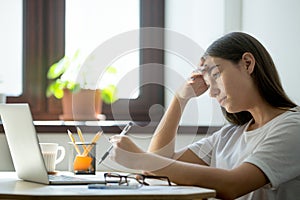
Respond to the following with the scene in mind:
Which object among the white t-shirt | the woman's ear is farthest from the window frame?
the woman's ear

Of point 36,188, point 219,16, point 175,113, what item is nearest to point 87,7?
point 219,16

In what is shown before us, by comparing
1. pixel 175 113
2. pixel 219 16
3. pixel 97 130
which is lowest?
pixel 97 130

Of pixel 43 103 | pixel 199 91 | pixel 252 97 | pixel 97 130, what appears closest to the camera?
pixel 252 97

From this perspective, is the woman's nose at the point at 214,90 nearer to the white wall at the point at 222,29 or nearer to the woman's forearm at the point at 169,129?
the woman's forearm at the point at 169,129

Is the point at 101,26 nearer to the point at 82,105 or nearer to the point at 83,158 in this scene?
the point at 82,105

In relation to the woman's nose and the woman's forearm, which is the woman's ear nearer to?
the woman's nose

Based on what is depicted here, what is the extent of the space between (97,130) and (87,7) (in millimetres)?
711

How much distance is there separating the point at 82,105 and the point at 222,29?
2.30ft

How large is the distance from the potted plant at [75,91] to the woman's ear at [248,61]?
104 cm

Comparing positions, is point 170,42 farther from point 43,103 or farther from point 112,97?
point 43,103

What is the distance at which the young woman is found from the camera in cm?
165

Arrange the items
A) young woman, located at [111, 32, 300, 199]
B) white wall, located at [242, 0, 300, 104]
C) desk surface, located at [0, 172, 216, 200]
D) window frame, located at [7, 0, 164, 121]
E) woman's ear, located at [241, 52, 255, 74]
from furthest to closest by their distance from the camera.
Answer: window frame, located at [7, 0, 164, 121], white wall, located at [242, 0, 300, 104], woman's ear, located at [241, 52, 255, 74], young woman, located at [111, 32, 300, 199], desk surface, located at [0, 172, 216, 200]

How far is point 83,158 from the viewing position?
2039mm

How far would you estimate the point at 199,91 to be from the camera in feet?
6.71
